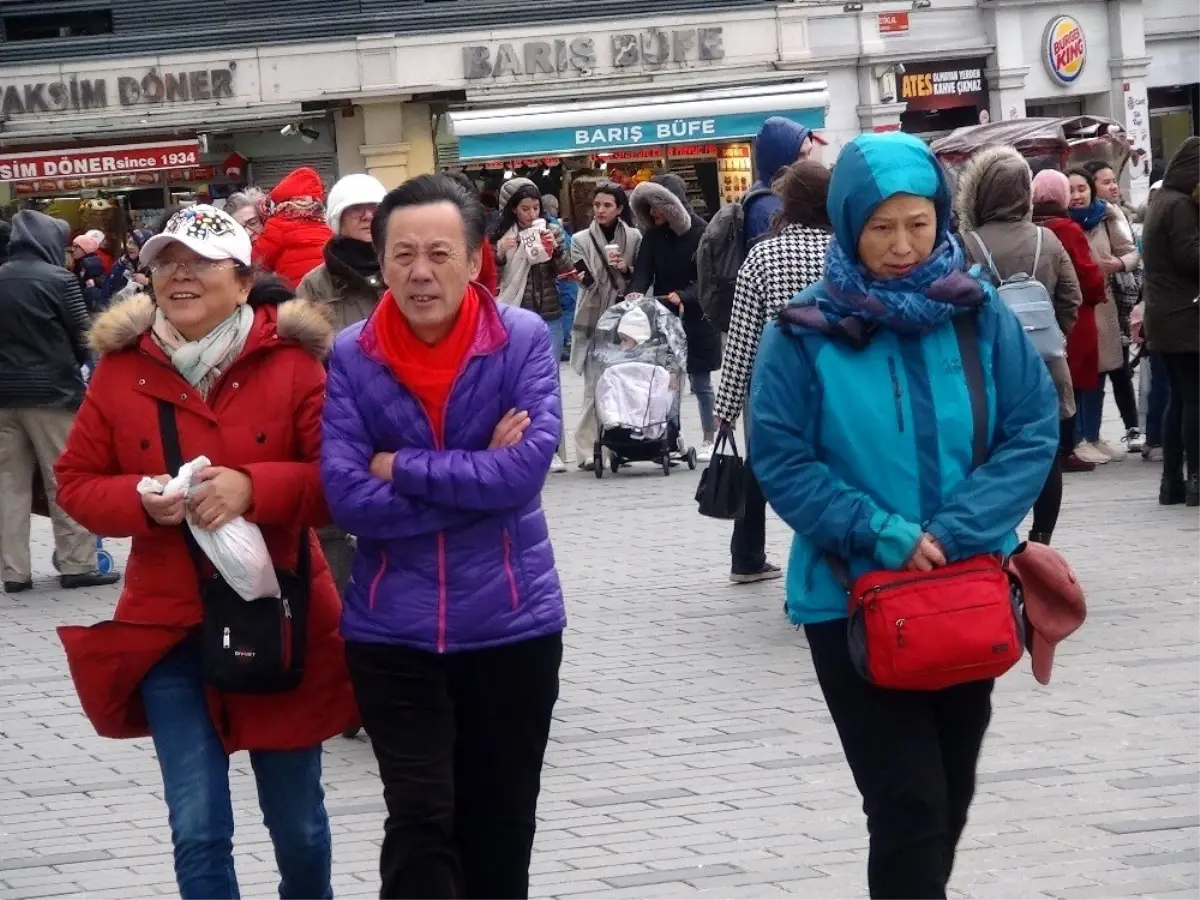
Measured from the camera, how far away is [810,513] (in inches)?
169

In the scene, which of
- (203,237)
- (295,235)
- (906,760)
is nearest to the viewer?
(906,760)

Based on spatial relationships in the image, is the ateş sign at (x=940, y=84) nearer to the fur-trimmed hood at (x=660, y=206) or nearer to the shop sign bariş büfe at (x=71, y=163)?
the shop sign bariş büfe at (x=71, y=163)

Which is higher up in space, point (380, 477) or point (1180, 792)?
point (380, 477)

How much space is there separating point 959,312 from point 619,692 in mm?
4013

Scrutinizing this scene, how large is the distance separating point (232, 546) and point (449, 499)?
506 mm

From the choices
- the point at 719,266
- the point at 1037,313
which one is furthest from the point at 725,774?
the point at 719,266

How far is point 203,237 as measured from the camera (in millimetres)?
4711

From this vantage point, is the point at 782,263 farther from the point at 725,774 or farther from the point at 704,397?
the point at 704,397

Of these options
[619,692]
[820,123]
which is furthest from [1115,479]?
[820,123]

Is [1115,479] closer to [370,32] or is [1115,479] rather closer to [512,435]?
[512,435]

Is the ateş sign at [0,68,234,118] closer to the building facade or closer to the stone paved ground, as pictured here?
the building facade

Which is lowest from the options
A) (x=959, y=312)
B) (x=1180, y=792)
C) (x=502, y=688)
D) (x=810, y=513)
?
(x=1180, y=792)

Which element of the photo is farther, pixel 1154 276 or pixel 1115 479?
pixel 1115 479

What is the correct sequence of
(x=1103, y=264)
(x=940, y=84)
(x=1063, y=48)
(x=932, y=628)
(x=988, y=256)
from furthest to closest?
1. (x=1063, y=48)
2. (x=940, y=84)
3. (x=1103, y=264)
4. (x=988, y=256)
5. (x=932, y=628)
